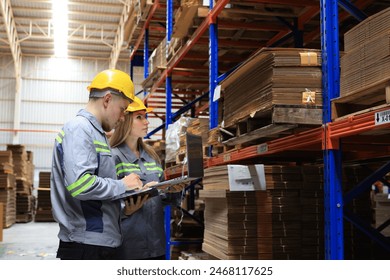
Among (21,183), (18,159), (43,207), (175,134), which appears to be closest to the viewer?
(175,134)

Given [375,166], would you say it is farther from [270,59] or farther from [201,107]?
[201,107]

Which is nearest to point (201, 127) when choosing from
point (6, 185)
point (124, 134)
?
point (124, 134)

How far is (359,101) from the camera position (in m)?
3.48

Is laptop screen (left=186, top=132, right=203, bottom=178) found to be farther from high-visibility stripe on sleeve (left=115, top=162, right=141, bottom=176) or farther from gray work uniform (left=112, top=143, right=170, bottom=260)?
high-visibility stripe on sleeve (left=115, top=162, right=141, bottom=176)

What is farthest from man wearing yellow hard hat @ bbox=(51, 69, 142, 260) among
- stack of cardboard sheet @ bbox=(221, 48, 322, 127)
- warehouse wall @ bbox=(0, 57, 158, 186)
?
warehouse wall @ bbox=(0, 57, 158, 186)

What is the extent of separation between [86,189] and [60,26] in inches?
892

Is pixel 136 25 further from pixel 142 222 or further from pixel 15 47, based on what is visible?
pixel 15 47

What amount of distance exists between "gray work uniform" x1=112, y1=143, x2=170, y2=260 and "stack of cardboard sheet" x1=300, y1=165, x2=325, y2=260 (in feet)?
4.85

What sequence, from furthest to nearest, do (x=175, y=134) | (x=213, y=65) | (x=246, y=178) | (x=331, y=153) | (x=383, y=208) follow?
(x=175, y=134) → (x=383, y=208) → (x=213, y=65) → (x=246, y=178) → (x=331, y=153)

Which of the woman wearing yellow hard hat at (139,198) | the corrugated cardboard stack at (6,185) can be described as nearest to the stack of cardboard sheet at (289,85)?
the woman wearing yellow hard hat at (139,198)

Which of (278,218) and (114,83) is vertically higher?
(114,83)

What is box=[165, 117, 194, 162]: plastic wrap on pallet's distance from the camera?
7535 mm

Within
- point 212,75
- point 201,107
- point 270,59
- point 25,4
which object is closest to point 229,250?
point 270,59

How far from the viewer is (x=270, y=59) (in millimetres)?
Result: 3971
